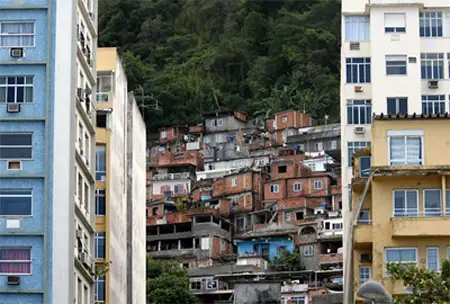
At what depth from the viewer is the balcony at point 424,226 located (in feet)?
196

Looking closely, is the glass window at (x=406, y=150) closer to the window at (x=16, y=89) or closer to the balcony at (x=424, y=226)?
the balcony at (x=424, y=226)

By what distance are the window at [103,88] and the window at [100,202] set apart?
16.0 feet

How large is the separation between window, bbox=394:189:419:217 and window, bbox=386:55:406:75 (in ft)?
48.9

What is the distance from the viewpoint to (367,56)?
248 feet

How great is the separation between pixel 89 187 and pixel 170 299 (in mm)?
76941

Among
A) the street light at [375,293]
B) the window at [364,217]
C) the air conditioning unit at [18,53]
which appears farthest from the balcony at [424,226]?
the street light at [375,293]

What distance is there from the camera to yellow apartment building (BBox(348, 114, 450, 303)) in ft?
196

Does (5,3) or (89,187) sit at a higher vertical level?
(5,3)

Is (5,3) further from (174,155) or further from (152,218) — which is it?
(174,155)

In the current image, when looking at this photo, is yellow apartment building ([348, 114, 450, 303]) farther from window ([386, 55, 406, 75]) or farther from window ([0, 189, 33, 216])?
window ([386, 55, 406, 75])

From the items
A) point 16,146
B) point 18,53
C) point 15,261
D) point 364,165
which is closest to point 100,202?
point 364,165

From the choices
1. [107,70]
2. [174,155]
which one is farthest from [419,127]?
[174,155]

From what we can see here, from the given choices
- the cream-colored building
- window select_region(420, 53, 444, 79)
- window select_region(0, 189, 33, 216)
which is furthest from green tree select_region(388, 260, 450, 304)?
window select_region(420, 53, 444, 79)

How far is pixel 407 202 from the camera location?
60.4 m
